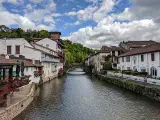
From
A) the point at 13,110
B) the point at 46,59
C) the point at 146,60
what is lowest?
the point at 13,110

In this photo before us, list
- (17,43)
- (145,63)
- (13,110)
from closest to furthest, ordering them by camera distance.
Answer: (13,110)
(145,63)
(17,43)

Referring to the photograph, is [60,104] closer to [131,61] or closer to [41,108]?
[41,108]

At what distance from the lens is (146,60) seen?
45.0 metres

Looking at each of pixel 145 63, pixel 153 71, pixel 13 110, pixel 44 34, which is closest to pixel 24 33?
pixel 44 34

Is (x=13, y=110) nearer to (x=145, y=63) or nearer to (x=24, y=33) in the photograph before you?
(x=145, y=63)

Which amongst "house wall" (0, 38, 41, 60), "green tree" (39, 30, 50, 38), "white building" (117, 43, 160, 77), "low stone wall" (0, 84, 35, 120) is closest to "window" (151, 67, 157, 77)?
"white building" (117, 43, 160, 77)

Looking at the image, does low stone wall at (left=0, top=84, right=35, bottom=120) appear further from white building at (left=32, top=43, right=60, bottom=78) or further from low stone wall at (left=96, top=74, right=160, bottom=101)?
white building at (left=32, top=43, right=60, bottom=78)

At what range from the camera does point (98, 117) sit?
2022 centimetres

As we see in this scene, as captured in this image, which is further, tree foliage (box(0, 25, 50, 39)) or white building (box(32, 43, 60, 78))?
tree foliage (box(0, 25, 50, 39))

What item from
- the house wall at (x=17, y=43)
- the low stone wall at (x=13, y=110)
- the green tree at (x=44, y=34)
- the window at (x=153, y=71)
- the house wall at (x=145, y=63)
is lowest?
the low stone wall at (x=13, y=110)

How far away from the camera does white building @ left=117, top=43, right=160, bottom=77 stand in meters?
40.4

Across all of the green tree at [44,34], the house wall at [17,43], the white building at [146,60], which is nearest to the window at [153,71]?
the white building at [146,60]

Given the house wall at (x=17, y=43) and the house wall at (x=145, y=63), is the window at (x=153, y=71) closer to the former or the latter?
the house wall at (x=145, y=63)

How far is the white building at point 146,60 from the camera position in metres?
40.4
